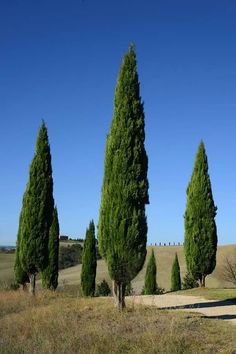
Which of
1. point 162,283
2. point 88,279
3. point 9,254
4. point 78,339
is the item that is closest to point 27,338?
point 78,339

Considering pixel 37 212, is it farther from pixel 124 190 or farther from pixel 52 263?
pixel 124 190

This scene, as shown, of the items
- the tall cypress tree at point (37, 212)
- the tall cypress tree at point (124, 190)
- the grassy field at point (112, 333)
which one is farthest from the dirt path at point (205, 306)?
the tall cypress tree at point (37, 212)

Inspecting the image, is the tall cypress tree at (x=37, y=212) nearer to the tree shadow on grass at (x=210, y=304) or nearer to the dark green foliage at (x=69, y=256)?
the tree shadow on grass at (x=210, y=304)

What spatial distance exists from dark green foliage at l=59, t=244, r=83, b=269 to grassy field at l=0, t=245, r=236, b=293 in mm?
3734

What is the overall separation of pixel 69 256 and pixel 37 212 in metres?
56.1

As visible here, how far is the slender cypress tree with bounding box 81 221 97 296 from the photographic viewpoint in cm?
3694

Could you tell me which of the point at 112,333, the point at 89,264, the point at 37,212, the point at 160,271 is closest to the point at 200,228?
the point at 37,212

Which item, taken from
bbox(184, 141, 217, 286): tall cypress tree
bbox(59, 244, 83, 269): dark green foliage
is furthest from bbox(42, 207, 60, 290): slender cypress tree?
bbox(59, 244, 83, 269): dark green foliage

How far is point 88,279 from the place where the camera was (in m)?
37.0

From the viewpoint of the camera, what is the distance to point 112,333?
433 inches

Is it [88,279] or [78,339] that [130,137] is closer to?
[78,339]

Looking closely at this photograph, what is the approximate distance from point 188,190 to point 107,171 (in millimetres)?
14312

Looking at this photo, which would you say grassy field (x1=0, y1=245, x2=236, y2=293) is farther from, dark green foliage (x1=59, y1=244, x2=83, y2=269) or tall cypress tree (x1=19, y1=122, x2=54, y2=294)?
tall cypress tree (x1=19, y1=122, x2=54, y2=294)

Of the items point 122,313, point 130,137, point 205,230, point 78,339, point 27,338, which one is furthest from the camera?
point 205,230
